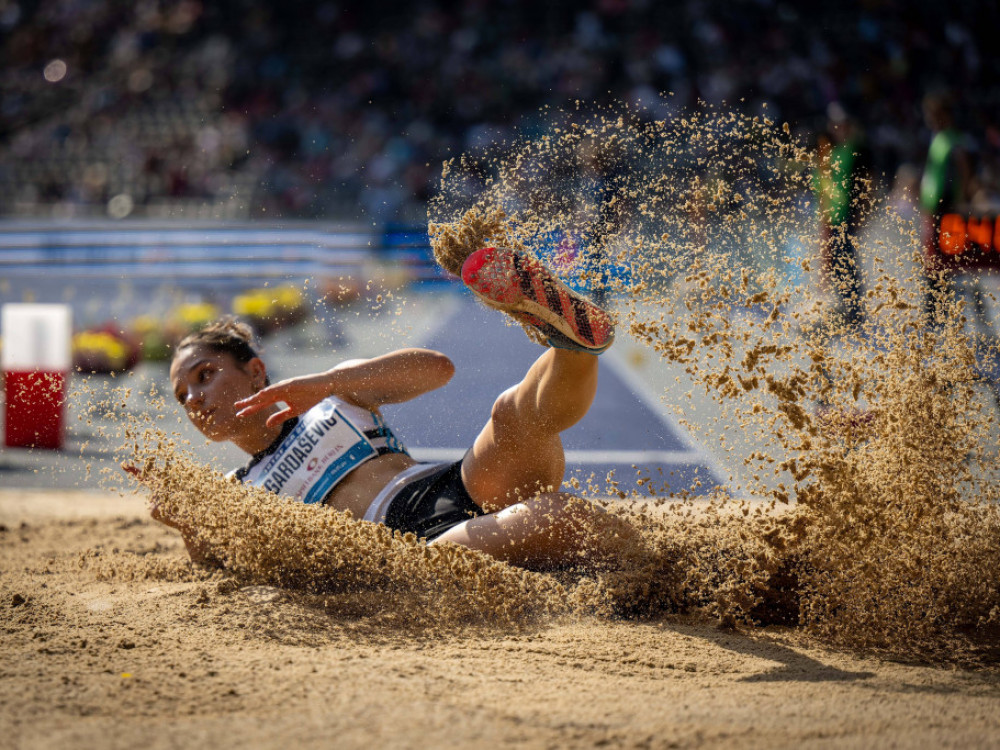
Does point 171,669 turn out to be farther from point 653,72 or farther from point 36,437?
point 653,72

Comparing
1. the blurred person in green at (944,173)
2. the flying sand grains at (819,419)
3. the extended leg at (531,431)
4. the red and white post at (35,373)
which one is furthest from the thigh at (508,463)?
the blurred person in green at (944,173)

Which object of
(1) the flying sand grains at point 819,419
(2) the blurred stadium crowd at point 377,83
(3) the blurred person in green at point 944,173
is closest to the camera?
(1) the flying sand grains at point 819,419

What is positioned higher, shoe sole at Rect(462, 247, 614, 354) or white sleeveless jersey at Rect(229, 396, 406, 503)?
shoe sole at Rect(462, 247, 614, 354)

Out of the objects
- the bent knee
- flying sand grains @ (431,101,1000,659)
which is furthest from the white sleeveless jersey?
flying sand grains @ (431,101,1000,659)

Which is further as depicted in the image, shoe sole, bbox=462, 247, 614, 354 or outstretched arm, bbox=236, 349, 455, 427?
outstretched arm, bbox=236, 349, 455, 427

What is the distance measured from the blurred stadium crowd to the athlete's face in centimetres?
799

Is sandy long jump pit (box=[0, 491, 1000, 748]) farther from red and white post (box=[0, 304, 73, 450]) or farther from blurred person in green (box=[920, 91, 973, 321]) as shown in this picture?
blurred person in green (box=[920, 91, 973, 321])

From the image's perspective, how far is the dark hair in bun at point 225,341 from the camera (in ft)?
9.39

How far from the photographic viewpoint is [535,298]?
89.2 inches

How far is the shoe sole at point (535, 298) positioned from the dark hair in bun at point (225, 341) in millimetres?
956

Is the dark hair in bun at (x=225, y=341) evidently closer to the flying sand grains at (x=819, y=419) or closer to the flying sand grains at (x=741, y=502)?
the flying sand grains at (x=741, y=502)

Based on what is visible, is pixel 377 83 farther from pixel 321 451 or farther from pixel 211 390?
pixel 321 451

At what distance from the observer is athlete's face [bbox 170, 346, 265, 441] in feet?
9.12

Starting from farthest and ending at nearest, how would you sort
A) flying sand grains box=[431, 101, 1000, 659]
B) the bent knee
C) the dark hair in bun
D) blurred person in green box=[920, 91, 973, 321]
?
1. blurred person in green box=[920, 91, 973, 321]
2. the dark hair in bun
3. the bent knee
4. flying sand grains box=[431, 101, 1000, 659]
